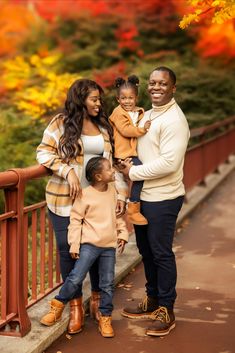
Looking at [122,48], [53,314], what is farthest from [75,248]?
[122,48]

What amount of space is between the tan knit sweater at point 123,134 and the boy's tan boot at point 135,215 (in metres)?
0.38

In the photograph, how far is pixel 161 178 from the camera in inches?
190

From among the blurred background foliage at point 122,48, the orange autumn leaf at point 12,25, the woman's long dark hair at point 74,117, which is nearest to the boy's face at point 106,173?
the woman's long dark hair at point 74,117

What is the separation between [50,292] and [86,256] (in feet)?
3.08

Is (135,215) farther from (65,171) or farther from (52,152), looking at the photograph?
(52,152)

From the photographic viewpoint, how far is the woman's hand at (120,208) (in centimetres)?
496

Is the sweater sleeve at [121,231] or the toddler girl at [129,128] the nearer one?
the toddler girl at [129,128]

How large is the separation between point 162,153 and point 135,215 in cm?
52

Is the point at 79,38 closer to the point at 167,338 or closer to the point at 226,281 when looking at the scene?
the point at 226,281

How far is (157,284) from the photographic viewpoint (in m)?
5.23

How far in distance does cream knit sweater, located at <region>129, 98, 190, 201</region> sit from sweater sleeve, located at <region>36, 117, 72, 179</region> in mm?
528

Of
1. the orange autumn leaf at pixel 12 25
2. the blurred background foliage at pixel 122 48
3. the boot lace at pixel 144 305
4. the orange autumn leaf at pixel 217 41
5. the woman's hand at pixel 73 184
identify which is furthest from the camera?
the orange autumn leaf at pixel 12 25

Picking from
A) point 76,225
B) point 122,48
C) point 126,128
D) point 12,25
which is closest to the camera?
point 76,225

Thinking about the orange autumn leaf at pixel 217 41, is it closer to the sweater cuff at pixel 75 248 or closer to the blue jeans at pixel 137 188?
the blue jeans at pixel 137 188
